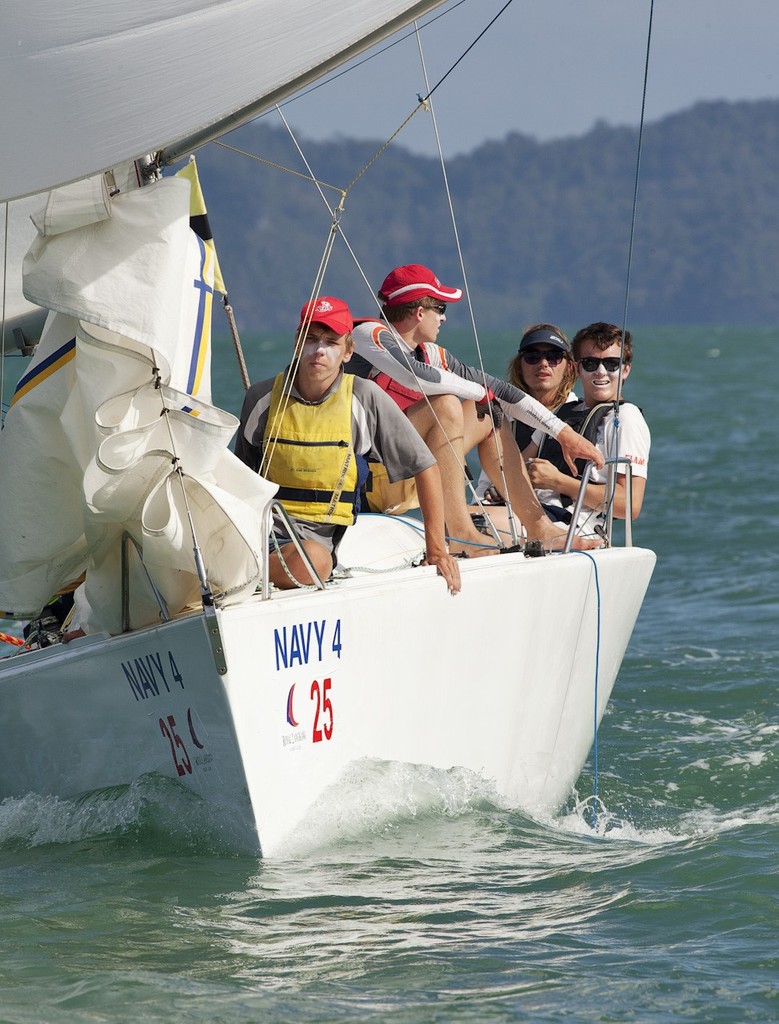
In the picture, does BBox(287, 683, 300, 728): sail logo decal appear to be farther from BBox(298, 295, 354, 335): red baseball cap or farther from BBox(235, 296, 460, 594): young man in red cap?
BBox(298, 295, 354, 335): red baseball cap

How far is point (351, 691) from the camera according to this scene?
3.54 meters

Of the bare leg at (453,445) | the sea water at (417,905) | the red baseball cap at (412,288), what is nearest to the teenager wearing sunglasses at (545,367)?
the bare leg at (453,445)

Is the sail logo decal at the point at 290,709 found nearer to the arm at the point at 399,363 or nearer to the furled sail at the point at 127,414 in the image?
the furled sail at the point at 127,414

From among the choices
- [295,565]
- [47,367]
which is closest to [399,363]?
[295,565]

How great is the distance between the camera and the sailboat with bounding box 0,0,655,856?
310 centimetres

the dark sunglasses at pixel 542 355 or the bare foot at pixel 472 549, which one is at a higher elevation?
the dark sunglasses at pixel 542 355

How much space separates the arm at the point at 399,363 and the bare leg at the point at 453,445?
0.04 m

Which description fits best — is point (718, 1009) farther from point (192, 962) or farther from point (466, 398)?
point (466, 398)

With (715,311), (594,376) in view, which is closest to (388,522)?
(594,376)

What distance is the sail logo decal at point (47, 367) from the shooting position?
338cm

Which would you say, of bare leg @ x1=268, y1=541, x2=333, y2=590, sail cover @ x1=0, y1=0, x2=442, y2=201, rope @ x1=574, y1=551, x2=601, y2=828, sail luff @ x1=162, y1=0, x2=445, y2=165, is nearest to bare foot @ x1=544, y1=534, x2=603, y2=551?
rope @ x1=574, y1=551, x2=601, y2=828

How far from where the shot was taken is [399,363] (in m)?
4.40

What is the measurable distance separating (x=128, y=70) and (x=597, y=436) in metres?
2.49

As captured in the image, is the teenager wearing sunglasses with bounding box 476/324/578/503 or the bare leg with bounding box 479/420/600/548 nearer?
the bare leg with bounding box 479/420/600/548
